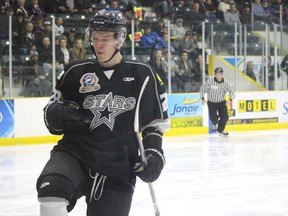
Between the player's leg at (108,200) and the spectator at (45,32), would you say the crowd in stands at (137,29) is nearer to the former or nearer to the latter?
the spectator at (45,32)

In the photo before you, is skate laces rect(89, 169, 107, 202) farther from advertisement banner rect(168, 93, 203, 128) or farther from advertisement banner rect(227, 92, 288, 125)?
advertisement banner rect(227, 92, 288, 125)

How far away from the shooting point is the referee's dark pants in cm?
1390

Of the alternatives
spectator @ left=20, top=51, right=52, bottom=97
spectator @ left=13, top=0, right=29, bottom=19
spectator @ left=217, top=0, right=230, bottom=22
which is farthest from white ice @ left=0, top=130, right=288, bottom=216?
spectator @ left=217, top=0, right=230, bottom=22

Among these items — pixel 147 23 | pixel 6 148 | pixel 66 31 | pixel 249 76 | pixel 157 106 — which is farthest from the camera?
pixel 249 76

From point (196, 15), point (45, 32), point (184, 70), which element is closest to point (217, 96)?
point (184, 70)

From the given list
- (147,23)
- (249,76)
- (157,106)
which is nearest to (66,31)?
(147,23)

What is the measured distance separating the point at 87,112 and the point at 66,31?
939cm

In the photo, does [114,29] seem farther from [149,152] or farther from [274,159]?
[274,159]

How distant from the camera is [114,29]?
293 cm

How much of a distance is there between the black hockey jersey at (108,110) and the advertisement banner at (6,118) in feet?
29.1

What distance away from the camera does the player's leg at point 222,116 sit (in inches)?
542

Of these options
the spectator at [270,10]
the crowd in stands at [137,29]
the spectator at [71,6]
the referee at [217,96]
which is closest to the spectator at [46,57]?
the crowd in stands at [137,29]

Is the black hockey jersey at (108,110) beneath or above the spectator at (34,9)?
beneath

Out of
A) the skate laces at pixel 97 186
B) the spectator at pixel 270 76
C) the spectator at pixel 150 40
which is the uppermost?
the spectator at pixel 150 40
